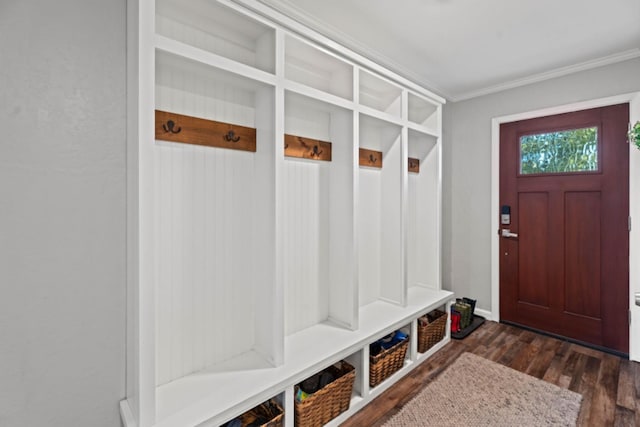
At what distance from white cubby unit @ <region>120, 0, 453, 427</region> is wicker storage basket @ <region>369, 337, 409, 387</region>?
0.18 ft

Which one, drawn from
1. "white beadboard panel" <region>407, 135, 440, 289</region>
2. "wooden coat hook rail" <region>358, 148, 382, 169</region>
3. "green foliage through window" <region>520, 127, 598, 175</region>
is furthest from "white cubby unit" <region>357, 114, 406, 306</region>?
"green foliage through window" <region>520, 127, 598, 175</region>

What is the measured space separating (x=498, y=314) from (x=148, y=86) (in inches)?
147

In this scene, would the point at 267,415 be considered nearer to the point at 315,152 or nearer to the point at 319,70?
the point at 315,152

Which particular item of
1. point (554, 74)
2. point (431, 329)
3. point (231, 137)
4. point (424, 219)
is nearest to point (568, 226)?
point (424, 219)

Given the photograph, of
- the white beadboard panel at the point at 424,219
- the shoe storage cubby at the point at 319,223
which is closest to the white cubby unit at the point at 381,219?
the white beadboard panel at the point at 424,219

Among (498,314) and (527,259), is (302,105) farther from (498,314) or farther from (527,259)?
(498,314)

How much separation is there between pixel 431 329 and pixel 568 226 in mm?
1646

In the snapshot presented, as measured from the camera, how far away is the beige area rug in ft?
6.32

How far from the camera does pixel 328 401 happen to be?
1832 mm

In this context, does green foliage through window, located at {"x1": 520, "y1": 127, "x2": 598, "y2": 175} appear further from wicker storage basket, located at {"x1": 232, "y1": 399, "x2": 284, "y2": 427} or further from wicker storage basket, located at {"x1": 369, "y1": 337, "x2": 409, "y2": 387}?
wicker storage basket, located at {"x1": 232, "y1": 399, "x2": 284, "y2": 427}

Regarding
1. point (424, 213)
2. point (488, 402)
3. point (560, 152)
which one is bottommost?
point (488, 402)

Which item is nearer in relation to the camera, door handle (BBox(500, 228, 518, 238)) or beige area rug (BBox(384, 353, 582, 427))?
beige area rug (BBox(384, 353, 582, 427))
